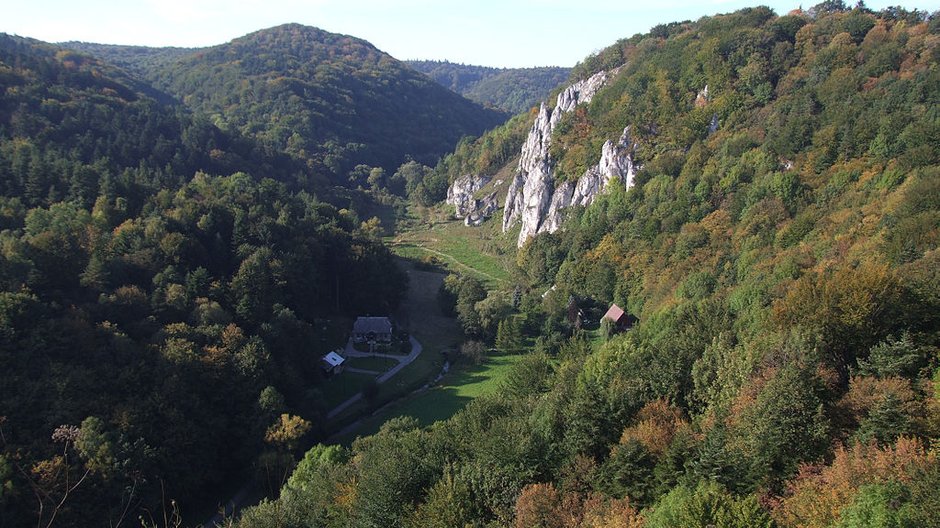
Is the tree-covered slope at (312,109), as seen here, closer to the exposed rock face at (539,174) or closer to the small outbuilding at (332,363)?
the exposed rock face at (539,174)

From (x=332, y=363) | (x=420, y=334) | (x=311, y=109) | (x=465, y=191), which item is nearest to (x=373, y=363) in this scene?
(x=332, y=363)

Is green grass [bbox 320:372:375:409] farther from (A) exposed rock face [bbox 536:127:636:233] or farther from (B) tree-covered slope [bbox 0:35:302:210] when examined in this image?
(A) exposed rock face [bbox 536:127:636:233]

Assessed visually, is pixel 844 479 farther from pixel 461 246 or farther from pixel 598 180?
pixel 461 246

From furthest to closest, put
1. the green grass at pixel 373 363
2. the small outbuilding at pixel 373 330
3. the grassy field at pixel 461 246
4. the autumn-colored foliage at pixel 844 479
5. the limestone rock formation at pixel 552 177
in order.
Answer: the grassy field at pixel 461 246 → the limestone rock formation at pixel 552 177 → the small outbuilding at pixel 373 330 → the green grass at pixel 373 363 → the autumn-colored foliage at pixel 844 479

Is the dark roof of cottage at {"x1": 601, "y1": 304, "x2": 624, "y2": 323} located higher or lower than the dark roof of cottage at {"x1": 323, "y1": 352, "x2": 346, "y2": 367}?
higher

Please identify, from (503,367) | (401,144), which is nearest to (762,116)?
(503,367)

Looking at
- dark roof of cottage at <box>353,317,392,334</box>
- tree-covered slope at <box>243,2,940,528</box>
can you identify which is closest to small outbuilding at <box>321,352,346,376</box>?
dark roof of cottage at <box>353,317,392,334</box>

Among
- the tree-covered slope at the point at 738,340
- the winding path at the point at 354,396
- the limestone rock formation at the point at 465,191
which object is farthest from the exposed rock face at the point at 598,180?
the winding path at the point at 354,396
